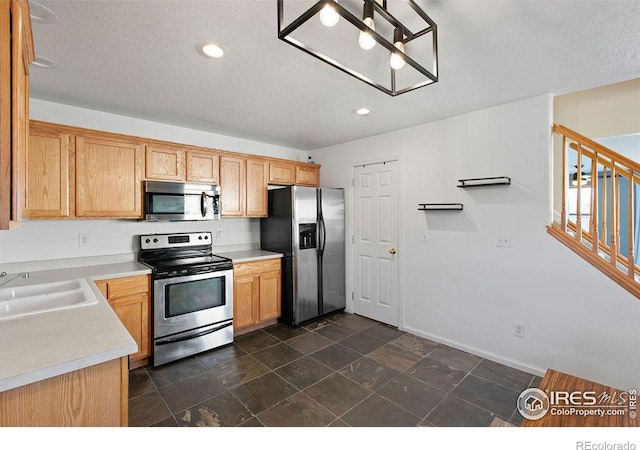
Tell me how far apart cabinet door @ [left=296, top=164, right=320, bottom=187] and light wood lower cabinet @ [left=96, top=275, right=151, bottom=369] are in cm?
231

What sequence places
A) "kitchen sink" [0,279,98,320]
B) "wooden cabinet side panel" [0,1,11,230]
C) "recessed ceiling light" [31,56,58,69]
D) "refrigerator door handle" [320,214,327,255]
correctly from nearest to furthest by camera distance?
"wooden cabinet side panel" [0,1,11,230] → "kitchen sink" [0,279,98,320] → "recessed ceiling light" [31,56,58,69] → "refrigerator door handle" [320,214,327,255]

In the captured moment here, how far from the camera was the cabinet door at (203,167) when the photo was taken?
3.26 metres

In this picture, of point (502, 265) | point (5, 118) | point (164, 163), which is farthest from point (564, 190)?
point (164, 163)

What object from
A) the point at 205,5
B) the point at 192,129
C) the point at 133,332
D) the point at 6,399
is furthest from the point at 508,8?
the point at 133,332

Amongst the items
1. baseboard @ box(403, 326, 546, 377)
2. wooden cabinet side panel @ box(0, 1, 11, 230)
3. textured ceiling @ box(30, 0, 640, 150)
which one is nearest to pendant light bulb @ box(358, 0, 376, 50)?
textured ceiling @ box(30, 0, 640, 150)

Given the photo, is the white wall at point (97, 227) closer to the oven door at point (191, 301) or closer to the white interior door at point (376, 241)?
the oven door at point (191, 301)

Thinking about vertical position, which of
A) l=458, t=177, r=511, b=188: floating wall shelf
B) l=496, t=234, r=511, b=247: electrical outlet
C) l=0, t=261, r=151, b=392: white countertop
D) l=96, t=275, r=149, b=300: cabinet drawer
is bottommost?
l=96, t=275, r=149, b=300: cabinet drawer

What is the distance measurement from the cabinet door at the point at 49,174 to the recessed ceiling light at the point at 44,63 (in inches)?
23.8

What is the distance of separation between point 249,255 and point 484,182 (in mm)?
2657

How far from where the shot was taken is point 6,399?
3.23 feet

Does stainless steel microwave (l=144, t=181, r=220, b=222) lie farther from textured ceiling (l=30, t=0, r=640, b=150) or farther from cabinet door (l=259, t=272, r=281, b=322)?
cabinet door (l=259, t=272, r=281, b=322)

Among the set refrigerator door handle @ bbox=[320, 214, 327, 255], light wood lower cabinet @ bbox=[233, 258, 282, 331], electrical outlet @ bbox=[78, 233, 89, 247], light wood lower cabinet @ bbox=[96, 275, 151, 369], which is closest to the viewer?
light wood lower cabinet @ bbox=[96, 275, 151, 369]

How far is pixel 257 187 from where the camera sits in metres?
3.82

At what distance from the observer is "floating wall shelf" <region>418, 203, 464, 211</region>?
3004 millimetres
